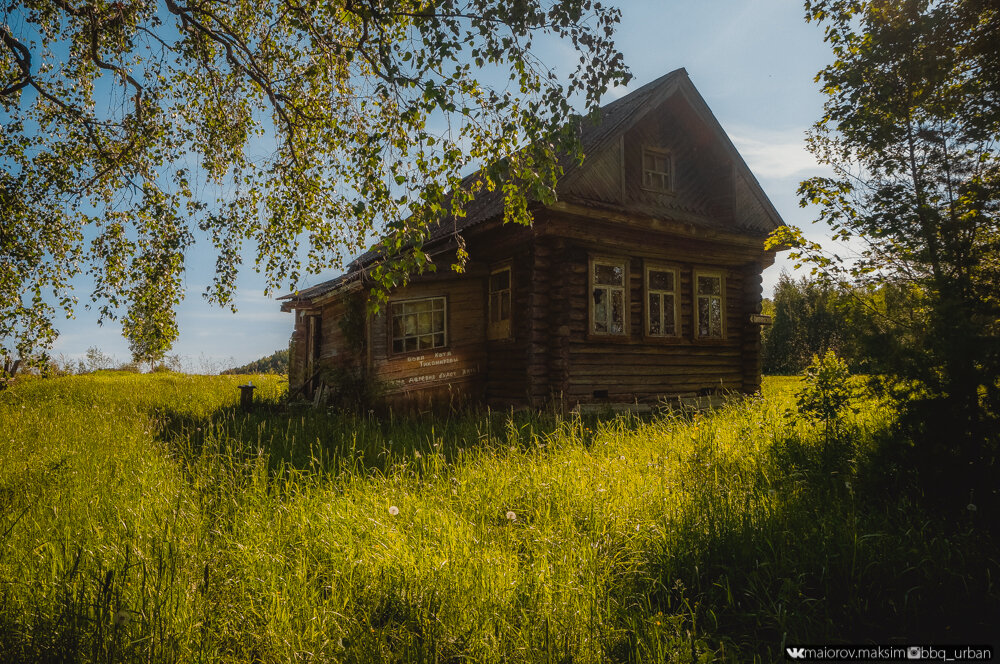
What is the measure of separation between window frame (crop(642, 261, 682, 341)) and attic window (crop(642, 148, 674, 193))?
1818mm

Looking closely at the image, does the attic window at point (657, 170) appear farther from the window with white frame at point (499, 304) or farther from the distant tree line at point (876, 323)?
the distant tree line at point (876, 323)

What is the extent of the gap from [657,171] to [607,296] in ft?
11.3

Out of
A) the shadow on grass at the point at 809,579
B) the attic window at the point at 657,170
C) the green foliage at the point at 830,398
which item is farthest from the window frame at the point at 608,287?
the shadow on grass at the point at 809,579

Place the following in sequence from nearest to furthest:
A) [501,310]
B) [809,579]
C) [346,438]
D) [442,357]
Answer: [809,579] < [346,438] < [442,357] < [501,310]

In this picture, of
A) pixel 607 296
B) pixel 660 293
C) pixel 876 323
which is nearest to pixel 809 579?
pixel 876 323

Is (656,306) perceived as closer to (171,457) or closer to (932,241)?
(932,241)

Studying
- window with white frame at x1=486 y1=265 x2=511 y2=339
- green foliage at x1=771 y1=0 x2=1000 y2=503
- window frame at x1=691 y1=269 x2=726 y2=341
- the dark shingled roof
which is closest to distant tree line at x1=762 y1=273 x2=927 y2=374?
green foliage at x1=771 y1=0 x2=1000 y2=503

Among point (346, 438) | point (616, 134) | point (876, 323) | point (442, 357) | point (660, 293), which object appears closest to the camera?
point (876, 323)

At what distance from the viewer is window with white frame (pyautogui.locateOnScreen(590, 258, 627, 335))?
10.7 m

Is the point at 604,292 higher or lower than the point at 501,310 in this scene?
higher

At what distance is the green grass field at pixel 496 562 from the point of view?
91.2 inches

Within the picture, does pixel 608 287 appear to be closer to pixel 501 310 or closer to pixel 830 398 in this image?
pixel 501 310

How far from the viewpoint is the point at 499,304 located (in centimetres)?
1146

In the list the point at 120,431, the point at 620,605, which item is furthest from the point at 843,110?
the point at 120,431
